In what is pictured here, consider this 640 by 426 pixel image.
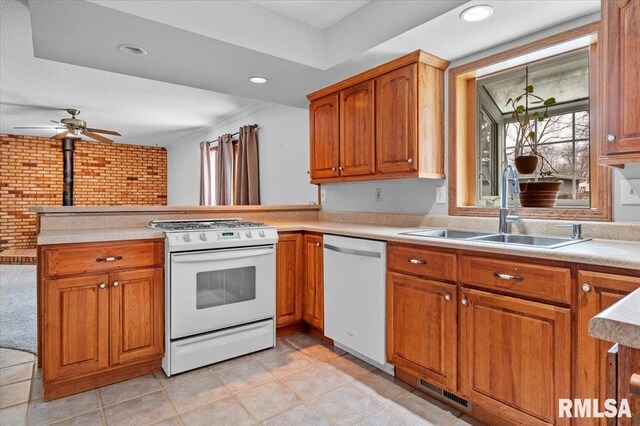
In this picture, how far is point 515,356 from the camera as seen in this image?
5.30 feet

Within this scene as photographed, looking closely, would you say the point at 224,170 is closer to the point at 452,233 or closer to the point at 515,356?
the point at 452,233

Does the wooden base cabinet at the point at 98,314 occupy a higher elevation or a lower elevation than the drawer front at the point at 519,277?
lower

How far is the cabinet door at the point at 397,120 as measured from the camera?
97.8 inches

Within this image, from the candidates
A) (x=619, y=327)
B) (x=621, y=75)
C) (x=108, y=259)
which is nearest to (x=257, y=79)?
(x=108, y=259)

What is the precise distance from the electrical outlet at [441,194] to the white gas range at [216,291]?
4.00ft

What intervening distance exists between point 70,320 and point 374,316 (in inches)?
68.3

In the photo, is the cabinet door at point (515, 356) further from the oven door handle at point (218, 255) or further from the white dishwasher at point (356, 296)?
the oven door handle at point (218, 255)

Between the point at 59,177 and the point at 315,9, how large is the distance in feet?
22.8

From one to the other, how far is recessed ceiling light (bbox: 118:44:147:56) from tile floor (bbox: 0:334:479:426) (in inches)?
82.5

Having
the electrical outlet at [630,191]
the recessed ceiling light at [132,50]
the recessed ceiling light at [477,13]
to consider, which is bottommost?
the electrical outlet at [630,191]

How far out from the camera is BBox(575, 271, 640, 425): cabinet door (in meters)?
1.35

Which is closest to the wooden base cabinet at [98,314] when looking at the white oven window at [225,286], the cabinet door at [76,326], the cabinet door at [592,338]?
the cabinet door at [76,326]

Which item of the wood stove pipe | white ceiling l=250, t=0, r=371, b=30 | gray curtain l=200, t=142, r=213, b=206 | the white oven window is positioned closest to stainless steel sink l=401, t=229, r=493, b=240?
the white oven window

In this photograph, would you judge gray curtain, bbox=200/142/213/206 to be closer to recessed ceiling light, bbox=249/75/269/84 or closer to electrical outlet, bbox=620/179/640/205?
recessed ceiling light, bbox=249/75/269/84
